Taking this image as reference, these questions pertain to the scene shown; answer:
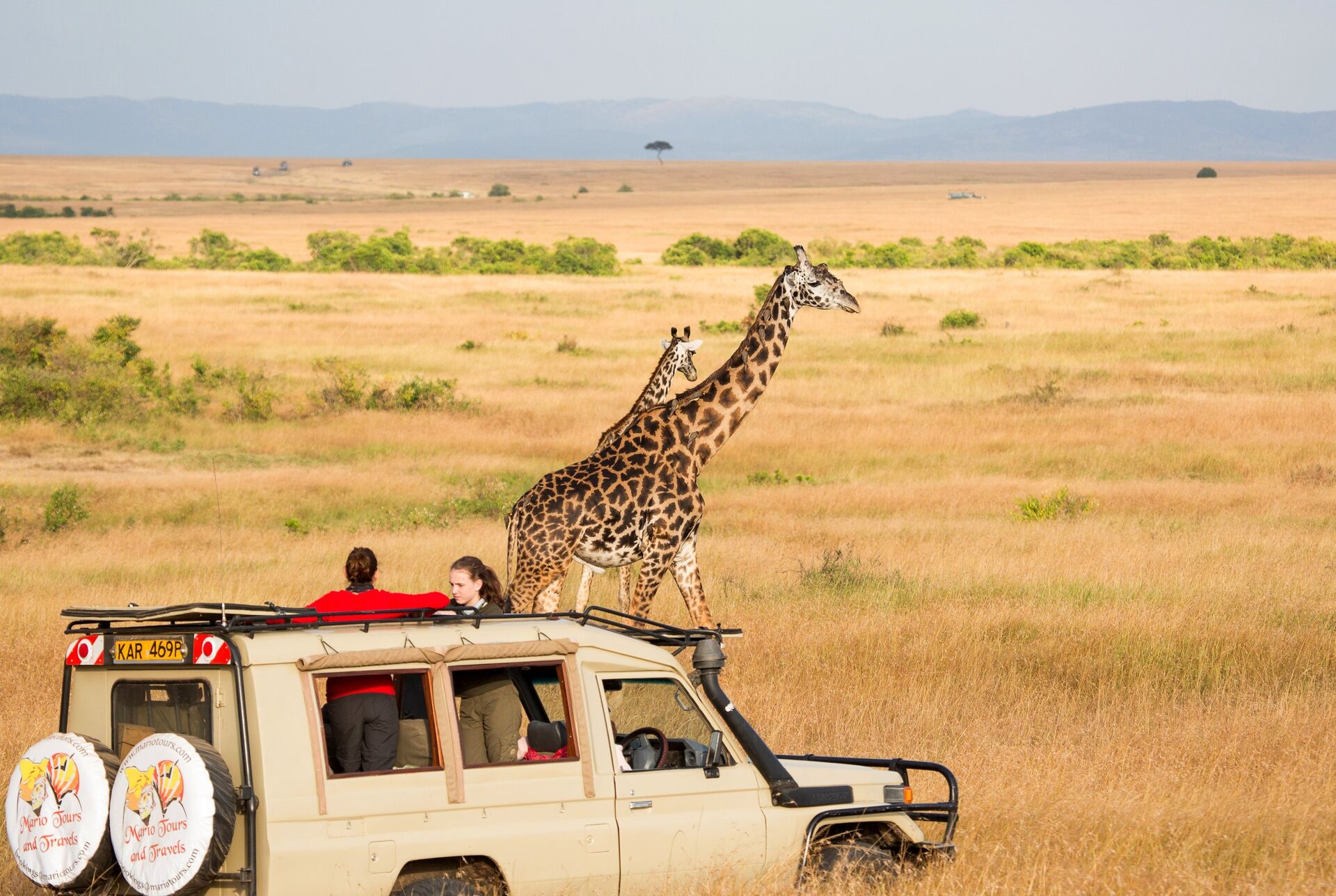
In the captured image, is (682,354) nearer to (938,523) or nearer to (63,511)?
(938,523)

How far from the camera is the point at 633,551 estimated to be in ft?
37.6

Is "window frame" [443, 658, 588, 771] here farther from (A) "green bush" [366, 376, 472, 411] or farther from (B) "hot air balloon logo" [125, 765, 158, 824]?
(A) "green bush" [366, 376, 472, 411]

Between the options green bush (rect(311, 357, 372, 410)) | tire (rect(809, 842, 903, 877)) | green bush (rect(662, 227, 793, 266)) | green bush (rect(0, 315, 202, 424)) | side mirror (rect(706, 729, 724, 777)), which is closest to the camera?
side mirror (rect(706, 729, 724, 777))

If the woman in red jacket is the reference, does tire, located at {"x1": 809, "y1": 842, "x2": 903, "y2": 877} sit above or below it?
below

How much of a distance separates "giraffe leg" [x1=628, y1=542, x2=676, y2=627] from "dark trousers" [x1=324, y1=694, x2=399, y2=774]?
5208mm

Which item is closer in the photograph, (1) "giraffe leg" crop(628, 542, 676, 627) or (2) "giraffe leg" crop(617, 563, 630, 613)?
(1) "giraffe leg" crop(628, 542, 676, 627)

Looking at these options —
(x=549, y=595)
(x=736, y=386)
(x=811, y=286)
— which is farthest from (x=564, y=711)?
(x=811, y=286)

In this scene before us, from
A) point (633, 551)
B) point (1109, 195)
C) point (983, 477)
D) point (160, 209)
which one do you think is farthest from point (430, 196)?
point (633, 551)

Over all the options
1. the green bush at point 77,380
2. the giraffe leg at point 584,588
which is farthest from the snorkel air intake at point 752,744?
the green bush at point 77,380

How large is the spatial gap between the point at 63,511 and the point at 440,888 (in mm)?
14264

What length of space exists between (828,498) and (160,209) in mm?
114012

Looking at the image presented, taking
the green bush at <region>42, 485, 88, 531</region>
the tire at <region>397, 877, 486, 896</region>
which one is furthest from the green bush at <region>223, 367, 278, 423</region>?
the tire at <region>397, 877, 486, 896</region>

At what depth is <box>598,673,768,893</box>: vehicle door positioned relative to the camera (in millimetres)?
6398

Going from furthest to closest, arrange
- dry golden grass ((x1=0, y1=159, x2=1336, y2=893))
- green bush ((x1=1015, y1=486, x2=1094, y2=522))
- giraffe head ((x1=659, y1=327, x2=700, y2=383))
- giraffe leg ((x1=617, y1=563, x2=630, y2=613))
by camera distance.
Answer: green bush ((x1=1015, y1=486, x2=1094, y2=522))
giraffe head ((x1=659, y1=327, x2=700, y2=383))
giraffe leg ((x1=617, y1=563, x2=630, y2=613))
dry golden grass ((x1=0, y1=159, x2=1336, y2=893))
